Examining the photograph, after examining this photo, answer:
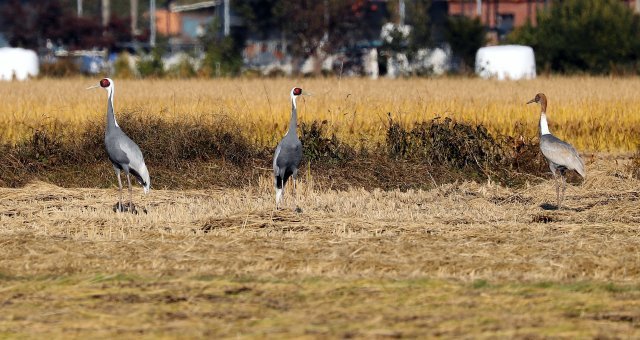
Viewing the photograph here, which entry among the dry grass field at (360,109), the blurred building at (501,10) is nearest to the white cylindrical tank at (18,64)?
the dry grass field at (360,109)

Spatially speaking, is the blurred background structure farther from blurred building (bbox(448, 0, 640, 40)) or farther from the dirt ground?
the dirt ground

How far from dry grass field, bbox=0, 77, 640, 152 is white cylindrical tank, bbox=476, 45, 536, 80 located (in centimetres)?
936

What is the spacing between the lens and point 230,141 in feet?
58.4

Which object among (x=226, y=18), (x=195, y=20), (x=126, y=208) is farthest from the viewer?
(x=195, y=20)

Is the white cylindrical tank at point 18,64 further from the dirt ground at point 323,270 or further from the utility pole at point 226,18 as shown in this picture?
the dirt ground at point 323,270

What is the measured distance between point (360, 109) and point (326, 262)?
11.4 meters

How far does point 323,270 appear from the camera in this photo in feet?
31.4

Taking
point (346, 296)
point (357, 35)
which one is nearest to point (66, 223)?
point (346, 296)

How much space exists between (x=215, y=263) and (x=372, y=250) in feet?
4.47

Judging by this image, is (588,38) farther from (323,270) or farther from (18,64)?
(323,270)

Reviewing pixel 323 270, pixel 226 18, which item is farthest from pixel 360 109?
pixel 226 18

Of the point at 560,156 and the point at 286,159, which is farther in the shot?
the point at 560,156

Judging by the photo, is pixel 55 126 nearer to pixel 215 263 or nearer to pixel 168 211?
pixel 168 211

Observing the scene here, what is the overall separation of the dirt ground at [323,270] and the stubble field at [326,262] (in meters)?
0.02
